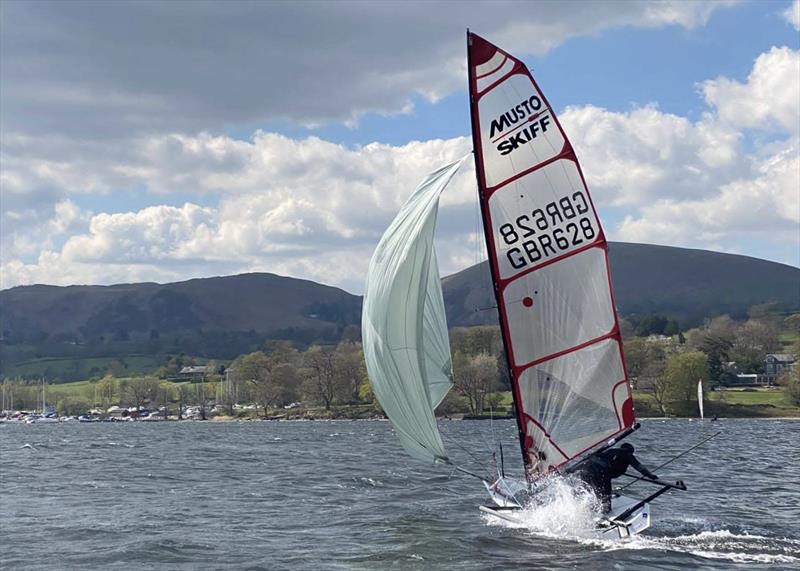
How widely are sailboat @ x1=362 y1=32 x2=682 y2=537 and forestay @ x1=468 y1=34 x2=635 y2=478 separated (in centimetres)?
2


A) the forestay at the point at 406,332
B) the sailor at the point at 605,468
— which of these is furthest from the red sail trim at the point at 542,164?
A: the sailor at the point at 605,468

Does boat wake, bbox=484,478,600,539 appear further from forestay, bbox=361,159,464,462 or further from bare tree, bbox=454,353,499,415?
bare tree, bbox=454,353,499,415

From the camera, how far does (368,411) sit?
126625 mm

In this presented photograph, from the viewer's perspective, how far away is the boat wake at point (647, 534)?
2009cm

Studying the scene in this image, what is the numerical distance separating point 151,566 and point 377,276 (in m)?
7.95

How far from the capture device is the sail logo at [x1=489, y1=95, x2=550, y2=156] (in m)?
22.2

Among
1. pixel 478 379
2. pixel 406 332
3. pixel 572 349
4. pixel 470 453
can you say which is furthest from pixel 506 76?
pixel 478 379

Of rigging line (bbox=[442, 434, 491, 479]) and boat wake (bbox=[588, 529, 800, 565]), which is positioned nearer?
boat wake (bbox=[588, 529, 800, 565])

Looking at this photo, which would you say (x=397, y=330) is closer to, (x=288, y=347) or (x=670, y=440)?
(x=670, y=440)

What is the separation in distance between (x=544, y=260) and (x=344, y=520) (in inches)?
341

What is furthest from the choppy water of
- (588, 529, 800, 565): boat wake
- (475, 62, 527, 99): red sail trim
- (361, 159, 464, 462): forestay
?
(475, 62, 527, 99): red sail trim

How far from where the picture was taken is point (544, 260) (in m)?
22.3

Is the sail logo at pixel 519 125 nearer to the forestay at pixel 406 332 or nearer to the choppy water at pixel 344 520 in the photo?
the forestay at pixel 406 332

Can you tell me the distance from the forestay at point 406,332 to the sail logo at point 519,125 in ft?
5.89
